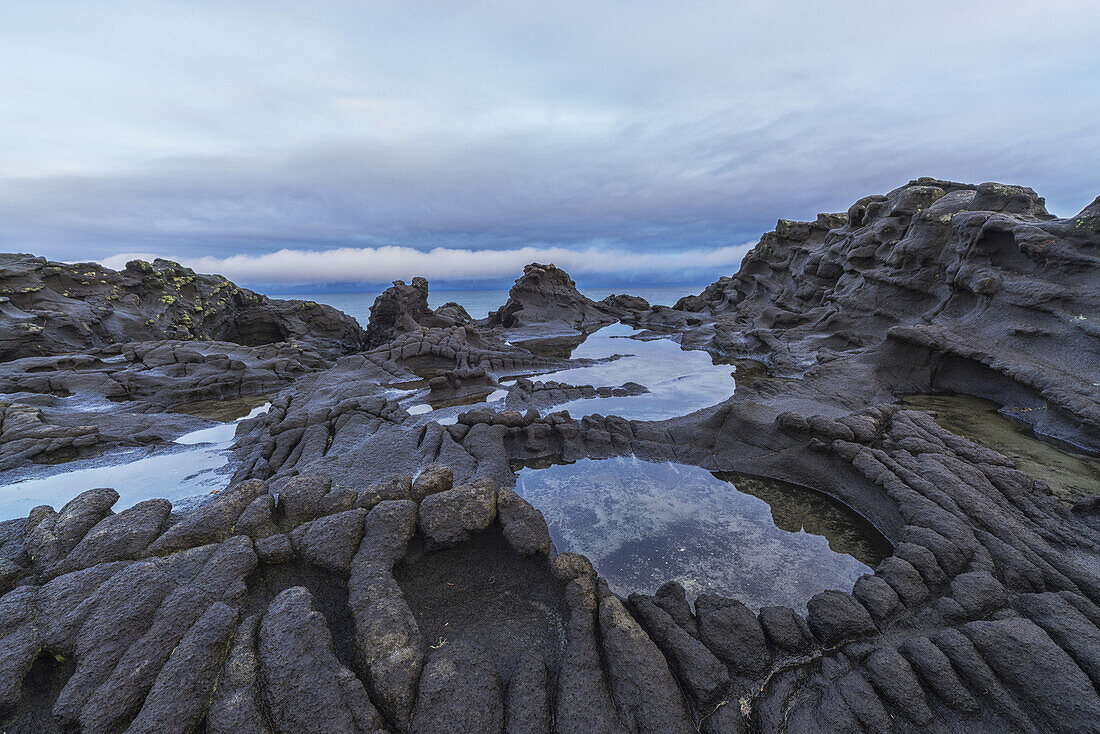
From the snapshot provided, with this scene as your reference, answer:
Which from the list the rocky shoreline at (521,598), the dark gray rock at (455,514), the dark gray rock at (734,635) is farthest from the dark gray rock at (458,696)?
the dark gray rock at (734,635)

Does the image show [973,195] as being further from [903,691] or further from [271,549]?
[271,549]

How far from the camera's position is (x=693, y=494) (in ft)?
30.3

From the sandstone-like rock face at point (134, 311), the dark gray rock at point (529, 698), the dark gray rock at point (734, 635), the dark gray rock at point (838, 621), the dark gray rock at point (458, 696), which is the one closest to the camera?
the dark gray rock at point (458, 696)

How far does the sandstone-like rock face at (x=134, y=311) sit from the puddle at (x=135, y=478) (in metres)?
16.0

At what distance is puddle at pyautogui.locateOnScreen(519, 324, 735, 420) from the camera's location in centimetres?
1562

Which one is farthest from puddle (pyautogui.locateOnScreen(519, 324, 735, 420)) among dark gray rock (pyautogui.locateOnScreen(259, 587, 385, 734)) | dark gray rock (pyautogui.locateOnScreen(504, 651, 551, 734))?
dark gray rock (pyautogui.locateOnScreen(259, 587, 385, 734))

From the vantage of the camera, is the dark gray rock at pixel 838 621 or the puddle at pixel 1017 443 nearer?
the dark gray rock at pixel 838 621

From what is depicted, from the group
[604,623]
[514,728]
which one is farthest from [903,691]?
[514,728]

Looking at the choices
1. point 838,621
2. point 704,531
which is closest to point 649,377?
point 704,531

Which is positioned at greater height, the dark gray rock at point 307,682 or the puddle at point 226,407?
the dark gray rock at point 307,682

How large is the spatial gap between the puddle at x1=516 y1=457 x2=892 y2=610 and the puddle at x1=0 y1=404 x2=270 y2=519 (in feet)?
27.3

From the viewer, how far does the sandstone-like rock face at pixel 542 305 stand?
153 ft

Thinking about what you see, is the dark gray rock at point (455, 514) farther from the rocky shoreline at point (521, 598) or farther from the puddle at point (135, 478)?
the puddle at point (135, 478)

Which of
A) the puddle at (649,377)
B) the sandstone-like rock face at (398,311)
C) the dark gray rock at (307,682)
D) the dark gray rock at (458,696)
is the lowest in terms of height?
the puddle at (649,377)
